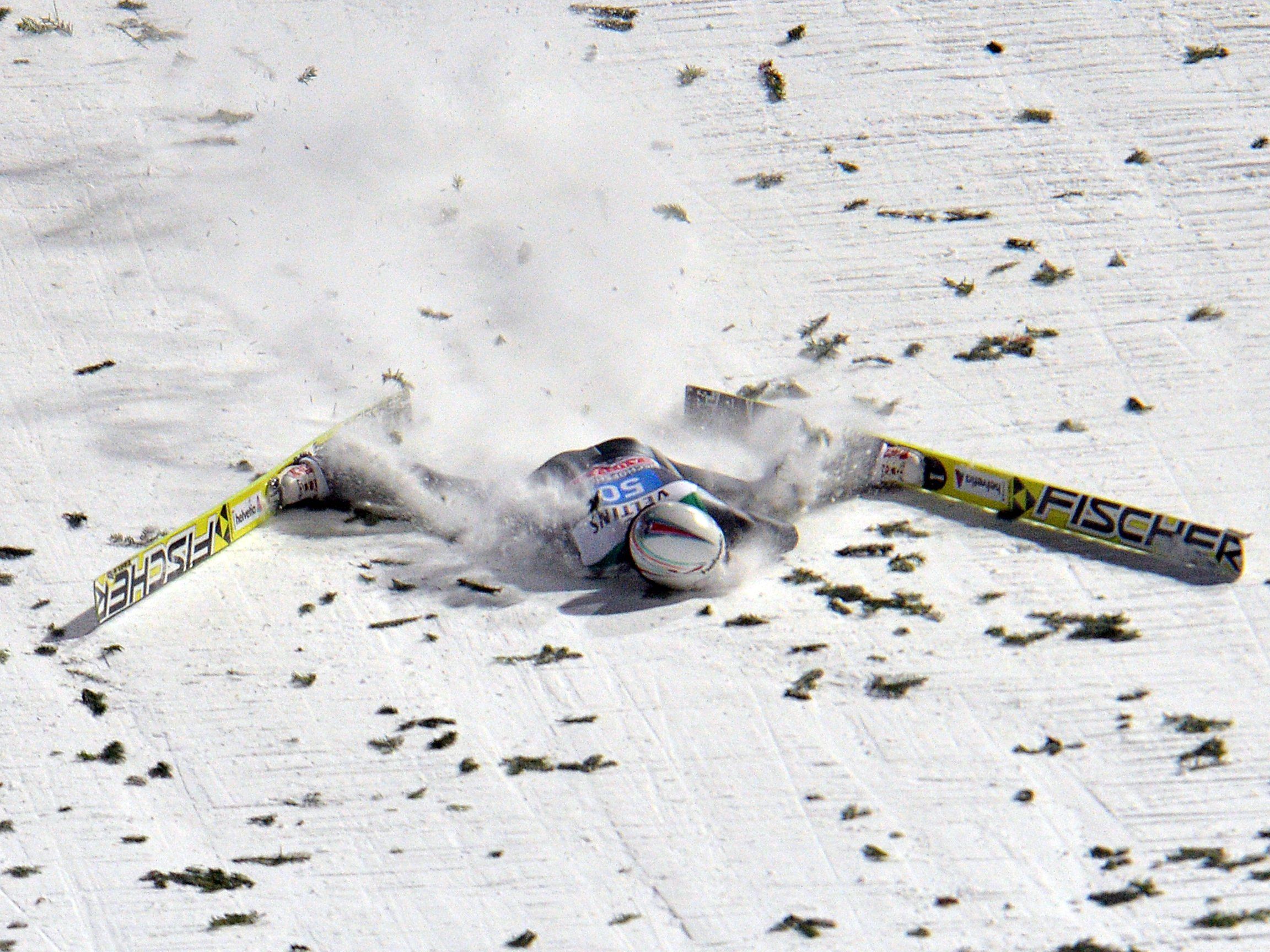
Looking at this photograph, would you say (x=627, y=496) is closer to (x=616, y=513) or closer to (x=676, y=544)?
(x=616, y=513)

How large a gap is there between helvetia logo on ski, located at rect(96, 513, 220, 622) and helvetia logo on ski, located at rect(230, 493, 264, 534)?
17cm

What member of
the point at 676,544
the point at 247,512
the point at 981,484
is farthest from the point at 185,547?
the point at 981,484

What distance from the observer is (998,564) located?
10773mm

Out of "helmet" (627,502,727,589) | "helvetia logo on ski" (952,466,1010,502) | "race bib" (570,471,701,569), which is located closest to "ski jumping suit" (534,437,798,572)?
"race bib" (570,471,701,569)

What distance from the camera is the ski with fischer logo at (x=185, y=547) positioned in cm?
1035

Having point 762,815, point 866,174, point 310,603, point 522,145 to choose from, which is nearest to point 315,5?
point 522,145

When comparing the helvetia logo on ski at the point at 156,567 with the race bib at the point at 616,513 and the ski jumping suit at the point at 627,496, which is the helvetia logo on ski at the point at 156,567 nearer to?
the ski jumping suit at the point at 627,496

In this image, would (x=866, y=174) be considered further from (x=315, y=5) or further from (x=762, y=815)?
(x=762, y=815)

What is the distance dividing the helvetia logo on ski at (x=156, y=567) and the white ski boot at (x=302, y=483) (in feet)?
1.90

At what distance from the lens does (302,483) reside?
Answer: 449 inches

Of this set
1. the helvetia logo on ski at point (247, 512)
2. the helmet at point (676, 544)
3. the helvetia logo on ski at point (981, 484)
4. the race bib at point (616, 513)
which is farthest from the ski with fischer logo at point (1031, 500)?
the helvetia logo on ski at point (247, 512)

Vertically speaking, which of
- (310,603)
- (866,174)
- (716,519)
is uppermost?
(866,174)

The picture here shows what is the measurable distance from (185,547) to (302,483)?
3.26 feet

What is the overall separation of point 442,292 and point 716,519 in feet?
13.9
